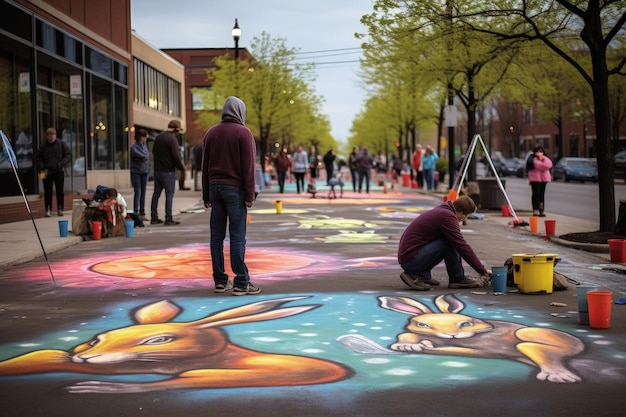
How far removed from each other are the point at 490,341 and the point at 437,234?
281cm

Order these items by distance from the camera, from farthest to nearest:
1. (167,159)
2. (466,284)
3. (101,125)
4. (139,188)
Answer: (101,125) → (139,188) → (167,159) → (466,284)

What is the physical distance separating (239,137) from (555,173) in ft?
165

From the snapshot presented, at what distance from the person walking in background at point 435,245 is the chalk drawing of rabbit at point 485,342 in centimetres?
154

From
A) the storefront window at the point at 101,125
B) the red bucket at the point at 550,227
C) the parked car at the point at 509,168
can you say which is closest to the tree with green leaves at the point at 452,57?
the red bucket at the point at 550,227

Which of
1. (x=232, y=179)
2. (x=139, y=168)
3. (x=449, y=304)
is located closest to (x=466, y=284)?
(x=449, y=304)

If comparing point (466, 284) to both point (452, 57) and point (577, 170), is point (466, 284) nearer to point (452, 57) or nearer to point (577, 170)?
point (452, 57)

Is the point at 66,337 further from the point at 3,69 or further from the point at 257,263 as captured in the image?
the point at 3,69

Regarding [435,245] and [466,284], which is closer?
[435,245]

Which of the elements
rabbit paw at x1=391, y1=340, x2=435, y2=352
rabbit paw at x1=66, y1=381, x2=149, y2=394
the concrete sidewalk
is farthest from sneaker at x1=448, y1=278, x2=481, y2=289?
rabbit paw at x1=66, y1=381, x2=149, y2=394

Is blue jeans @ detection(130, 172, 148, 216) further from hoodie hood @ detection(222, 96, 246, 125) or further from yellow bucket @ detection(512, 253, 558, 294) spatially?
yellow bucket @ detection(512, 253, 558, 294)

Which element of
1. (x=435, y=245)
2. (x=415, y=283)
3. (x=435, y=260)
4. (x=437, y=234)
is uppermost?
(x=437, y=234)

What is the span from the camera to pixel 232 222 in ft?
30.5

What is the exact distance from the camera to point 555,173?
187ft

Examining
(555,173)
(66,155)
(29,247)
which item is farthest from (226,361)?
(555,173)
